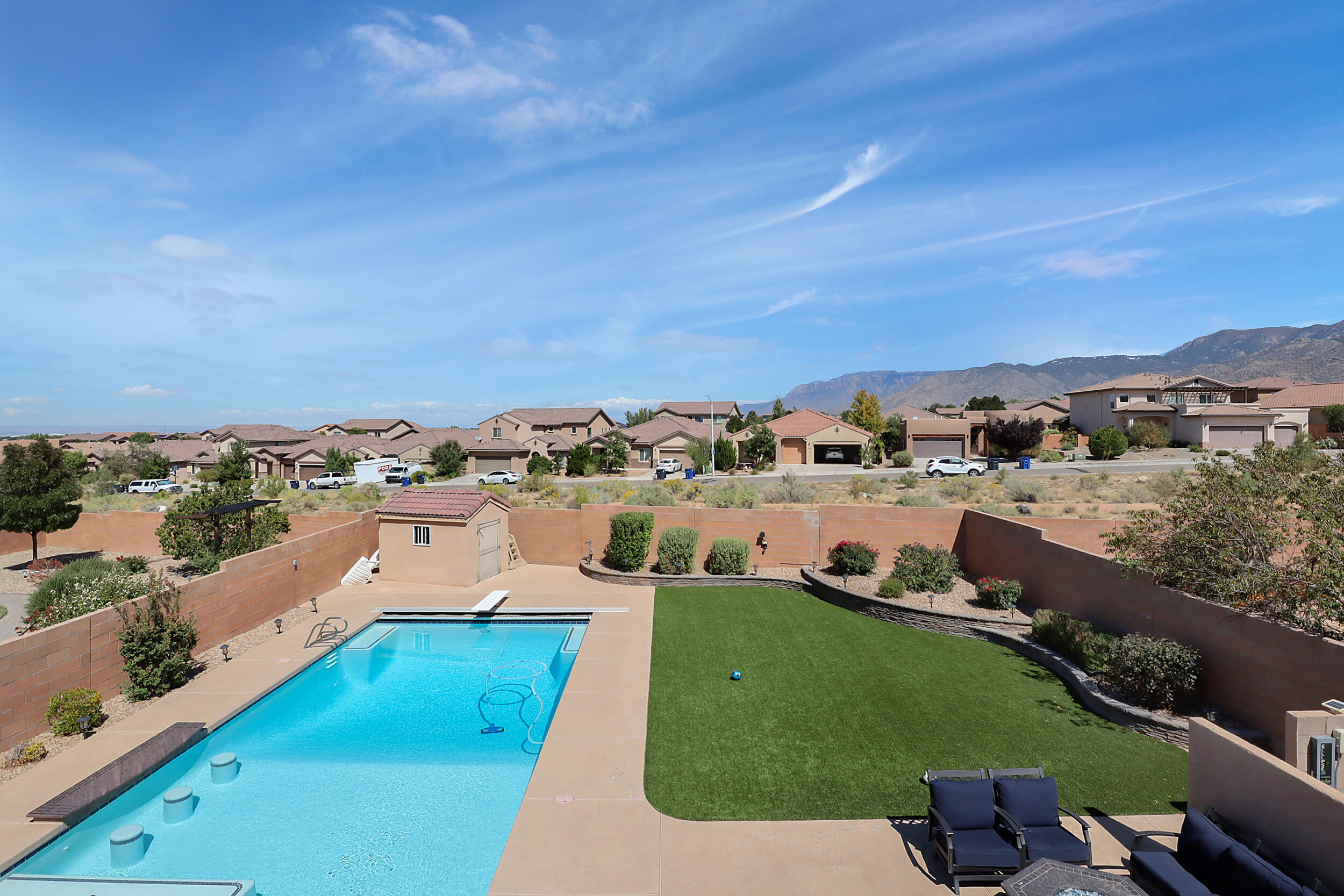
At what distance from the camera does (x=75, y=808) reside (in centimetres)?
676

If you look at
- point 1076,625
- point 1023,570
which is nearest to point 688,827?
point 1076,625

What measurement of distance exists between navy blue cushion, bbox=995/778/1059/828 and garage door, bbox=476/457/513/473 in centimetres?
5386

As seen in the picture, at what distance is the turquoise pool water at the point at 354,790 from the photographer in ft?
20.6

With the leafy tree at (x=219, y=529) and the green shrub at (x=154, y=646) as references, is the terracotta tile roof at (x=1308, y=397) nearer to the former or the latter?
Result: the leafy tree at (x=219, y=529)

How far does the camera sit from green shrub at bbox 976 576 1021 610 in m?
13.4

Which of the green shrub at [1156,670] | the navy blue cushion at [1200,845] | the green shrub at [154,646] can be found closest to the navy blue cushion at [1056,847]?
the navy blue cushion at [1200,845]

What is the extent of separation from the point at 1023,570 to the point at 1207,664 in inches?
207

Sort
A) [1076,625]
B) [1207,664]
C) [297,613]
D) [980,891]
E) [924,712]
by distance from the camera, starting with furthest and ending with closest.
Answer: [297,613]
[1076,625]
[924,712]
[1207,664]
[980,891]

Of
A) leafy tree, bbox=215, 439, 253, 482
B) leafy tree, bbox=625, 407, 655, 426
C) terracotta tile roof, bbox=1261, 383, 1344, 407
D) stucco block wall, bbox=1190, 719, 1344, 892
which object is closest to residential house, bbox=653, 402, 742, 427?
leafy tree, bbox=625, 407, 655, 426

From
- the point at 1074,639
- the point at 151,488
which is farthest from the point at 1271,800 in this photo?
the point at 151,488

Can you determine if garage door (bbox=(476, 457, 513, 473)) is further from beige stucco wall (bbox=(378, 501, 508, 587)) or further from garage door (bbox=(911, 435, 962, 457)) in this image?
beige stucco wall (bbox=(378, 501, 508, 587))

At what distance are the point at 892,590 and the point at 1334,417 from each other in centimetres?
5768

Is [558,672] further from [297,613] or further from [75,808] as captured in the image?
[297,613]

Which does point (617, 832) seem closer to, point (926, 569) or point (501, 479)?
point (926, 569)
